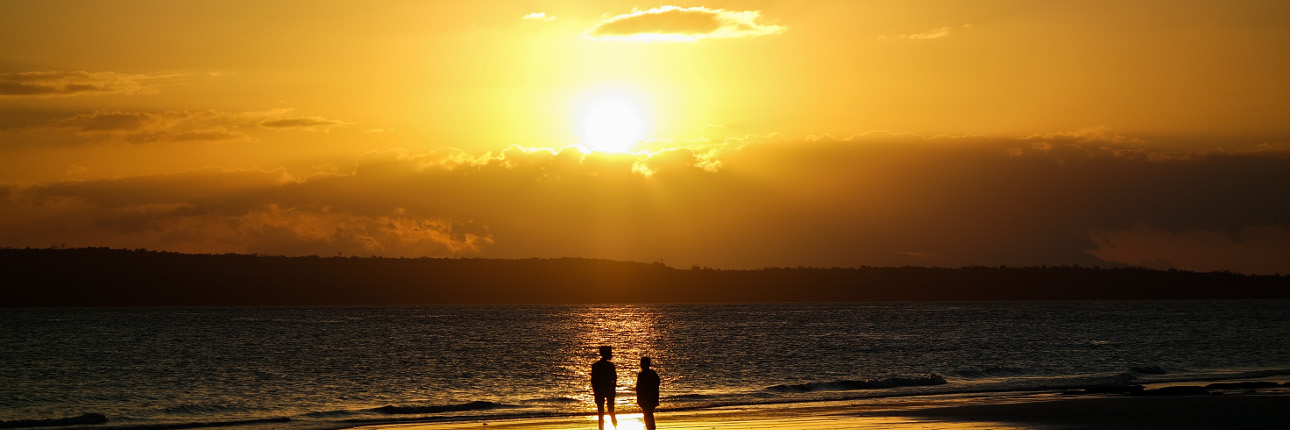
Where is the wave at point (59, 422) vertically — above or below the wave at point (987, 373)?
above

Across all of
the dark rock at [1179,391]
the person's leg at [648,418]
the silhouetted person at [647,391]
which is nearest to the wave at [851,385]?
the dark rock at [1179,391]

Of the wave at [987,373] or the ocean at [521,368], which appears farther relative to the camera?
the wave at [987,373]

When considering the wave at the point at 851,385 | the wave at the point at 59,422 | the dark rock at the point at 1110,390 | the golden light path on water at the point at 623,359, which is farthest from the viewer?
the wave at the point at 851,385

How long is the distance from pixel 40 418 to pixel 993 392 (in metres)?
36.4

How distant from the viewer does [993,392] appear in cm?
4519

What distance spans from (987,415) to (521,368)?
4288cm

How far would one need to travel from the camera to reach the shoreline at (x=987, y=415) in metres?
29.4

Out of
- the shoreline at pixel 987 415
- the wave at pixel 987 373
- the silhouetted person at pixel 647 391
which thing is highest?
the silhouetted person at pixel 647 391

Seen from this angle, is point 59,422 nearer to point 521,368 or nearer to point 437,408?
point 437,408

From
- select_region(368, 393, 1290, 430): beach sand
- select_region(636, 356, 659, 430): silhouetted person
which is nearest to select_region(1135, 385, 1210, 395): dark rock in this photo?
select_region(368, 393, 1290, 430): beach sand

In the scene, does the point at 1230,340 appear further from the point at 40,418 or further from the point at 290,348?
the point at 40,418

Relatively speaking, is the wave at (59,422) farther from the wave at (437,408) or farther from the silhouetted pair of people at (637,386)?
the silhouetted pair of people at (637,386)

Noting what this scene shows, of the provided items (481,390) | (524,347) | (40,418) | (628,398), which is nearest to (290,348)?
(524,347)

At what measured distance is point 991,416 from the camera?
108 ft
